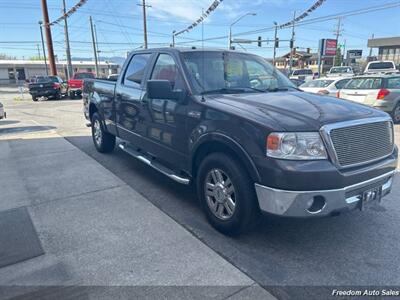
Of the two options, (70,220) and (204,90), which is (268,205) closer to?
(204,90)

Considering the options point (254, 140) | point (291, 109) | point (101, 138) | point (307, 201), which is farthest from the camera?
point (101, 138)

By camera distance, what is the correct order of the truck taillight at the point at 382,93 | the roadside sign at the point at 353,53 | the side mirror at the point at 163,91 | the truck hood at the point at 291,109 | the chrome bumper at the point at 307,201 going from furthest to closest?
the roadside sign at the point at 353,53
the truck taillight at the point at 382,93
the side mirror at the point at 163,91
the truck hood at the point at 291,109
the chrome bumper at the point at 307,201

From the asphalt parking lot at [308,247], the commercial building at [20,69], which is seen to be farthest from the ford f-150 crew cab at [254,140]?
the commercial building at [20,69]

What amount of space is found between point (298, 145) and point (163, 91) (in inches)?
65.0

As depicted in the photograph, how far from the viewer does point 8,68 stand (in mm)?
61281

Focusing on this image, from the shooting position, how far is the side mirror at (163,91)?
3.53 m

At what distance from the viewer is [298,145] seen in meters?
2.66

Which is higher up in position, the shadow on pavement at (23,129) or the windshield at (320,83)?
the windshield at (320,83)

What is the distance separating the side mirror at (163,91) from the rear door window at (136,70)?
1.25 meters

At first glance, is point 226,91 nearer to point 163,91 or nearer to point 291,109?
point 163,91

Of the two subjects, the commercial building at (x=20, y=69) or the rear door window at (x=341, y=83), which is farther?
the commercial building at (x=20, y=69)

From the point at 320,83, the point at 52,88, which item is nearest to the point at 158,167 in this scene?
the point at 320,83

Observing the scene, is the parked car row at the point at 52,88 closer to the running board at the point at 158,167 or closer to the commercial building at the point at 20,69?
the running board at the point at 158,167

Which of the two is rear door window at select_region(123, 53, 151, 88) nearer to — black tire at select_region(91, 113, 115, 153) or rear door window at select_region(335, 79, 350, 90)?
black tire at select_region(91, 113, 115, 153)
